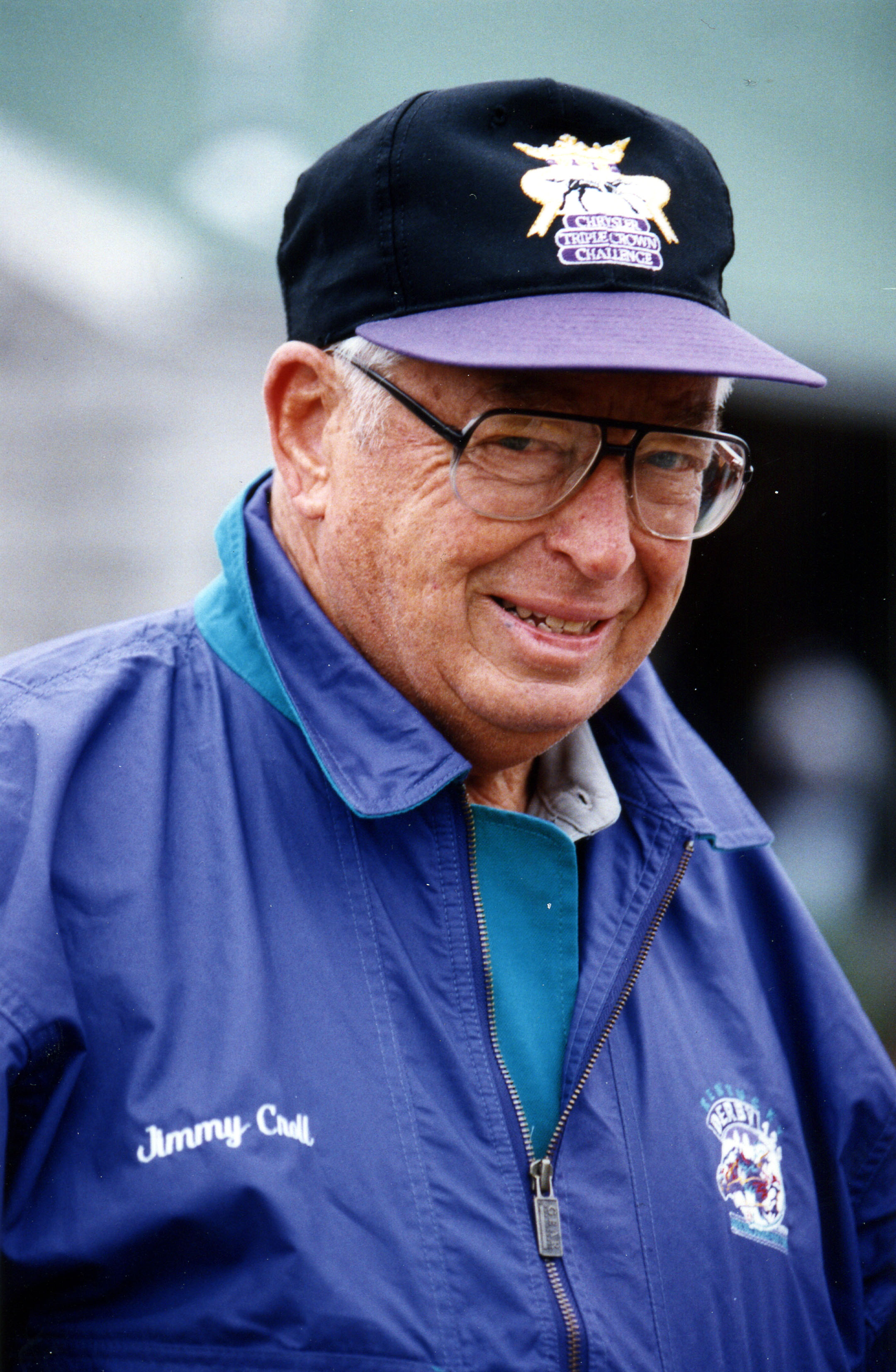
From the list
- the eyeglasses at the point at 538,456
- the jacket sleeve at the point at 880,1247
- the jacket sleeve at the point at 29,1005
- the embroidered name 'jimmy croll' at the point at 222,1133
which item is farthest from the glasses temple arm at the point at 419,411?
the jacket sleeve at the point at 880,1247

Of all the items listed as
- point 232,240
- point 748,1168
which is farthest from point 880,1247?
point 232,240

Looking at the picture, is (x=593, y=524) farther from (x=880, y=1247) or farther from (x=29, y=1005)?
(x=880, y=1247)

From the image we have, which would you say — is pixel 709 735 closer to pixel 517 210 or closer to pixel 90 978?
pixel 517 210

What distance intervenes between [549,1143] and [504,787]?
55 centimetres

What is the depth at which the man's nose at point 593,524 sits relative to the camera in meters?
1.58

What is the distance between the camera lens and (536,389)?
60.3 inches

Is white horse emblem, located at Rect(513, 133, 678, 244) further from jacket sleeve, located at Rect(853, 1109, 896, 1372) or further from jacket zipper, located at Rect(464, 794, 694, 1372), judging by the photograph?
jacket sleeve, located at Rect(853, 1109, 896, 1372)

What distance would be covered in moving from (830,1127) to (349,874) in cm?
90

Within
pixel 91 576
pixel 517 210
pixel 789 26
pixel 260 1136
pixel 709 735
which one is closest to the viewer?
pixel 260 1136

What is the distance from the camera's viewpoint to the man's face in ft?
5.07

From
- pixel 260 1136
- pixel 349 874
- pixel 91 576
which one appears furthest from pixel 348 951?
pixel 91 576

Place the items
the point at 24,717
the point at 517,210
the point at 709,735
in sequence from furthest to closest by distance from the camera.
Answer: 1. the point at 709,735
2. the point at 517,210
3. the point at 24,717

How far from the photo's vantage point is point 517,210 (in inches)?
60.1

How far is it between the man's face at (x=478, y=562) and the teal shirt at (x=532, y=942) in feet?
0.46
